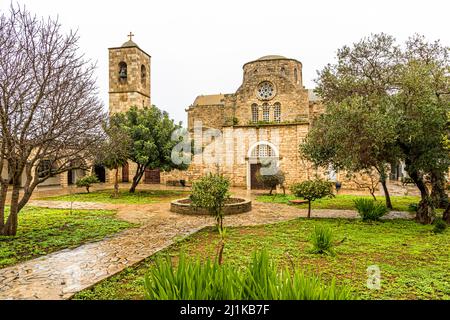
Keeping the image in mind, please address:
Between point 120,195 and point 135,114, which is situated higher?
point 135,114

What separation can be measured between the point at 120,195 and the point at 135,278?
1508 cm

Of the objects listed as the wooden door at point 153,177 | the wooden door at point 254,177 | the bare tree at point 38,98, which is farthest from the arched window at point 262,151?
the bare tree at point 38,98

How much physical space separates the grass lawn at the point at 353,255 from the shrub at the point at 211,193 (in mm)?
777

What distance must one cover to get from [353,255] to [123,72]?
88.5ft

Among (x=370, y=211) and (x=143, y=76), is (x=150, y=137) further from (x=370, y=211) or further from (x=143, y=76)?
(x=143, y=76)

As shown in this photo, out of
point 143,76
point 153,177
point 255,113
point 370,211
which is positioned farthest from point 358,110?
point 143,76

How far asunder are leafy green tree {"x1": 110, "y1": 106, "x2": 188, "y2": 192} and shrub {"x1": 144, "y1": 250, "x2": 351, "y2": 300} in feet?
49.8

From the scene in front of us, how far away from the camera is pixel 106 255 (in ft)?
22.4

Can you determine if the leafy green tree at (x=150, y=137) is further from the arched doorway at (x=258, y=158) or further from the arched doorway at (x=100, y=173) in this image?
the arched doorway at (x=100, y=173)

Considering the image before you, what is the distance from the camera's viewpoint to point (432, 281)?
5.35m

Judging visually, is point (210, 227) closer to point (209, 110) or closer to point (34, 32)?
point (34, 32)
